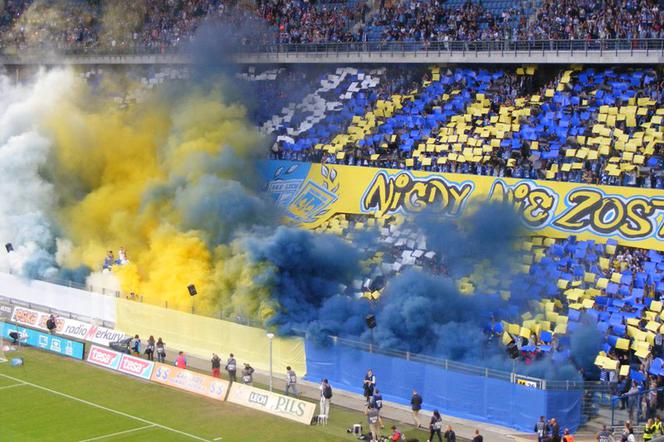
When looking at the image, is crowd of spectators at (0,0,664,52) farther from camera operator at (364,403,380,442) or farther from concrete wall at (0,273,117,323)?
camera operator at (364,403,380,442)

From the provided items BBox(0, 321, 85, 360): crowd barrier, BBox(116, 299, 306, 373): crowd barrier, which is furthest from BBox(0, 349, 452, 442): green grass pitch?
BBox(116, 299, 306, 373): crowd barrier

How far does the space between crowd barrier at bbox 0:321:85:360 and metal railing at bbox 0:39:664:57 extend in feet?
57.4

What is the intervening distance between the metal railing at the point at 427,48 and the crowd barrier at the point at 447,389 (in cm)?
1432

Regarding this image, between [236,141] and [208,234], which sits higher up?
[236,141]

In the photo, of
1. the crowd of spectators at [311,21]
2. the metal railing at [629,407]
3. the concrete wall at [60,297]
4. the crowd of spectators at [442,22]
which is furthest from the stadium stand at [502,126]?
the concrete wall at [60,297]

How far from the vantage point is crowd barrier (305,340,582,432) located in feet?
97.9

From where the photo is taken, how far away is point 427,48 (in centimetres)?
4503

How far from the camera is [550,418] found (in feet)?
97.2

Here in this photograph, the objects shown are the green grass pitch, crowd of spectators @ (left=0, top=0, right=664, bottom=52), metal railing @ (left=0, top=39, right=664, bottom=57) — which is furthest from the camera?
crowd of spectators @ (left=0, top=0, right=664, bottom=52)

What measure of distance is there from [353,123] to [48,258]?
A: 14.4 metres

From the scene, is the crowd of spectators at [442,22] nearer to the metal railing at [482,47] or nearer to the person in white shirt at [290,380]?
the metal railing at [482,47]

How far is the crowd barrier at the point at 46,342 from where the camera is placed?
38.6m

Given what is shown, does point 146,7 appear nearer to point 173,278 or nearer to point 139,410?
point 173,278

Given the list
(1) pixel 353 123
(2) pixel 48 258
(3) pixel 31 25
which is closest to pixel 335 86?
(1) pixel 353 123
